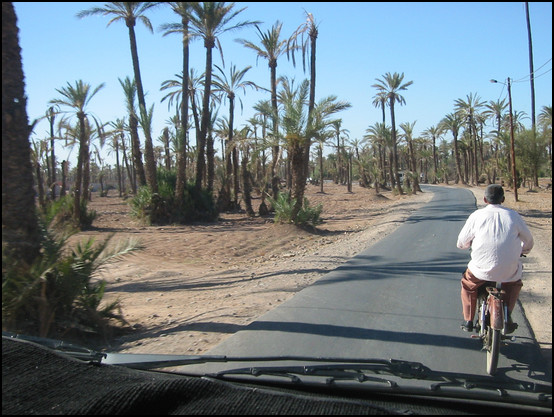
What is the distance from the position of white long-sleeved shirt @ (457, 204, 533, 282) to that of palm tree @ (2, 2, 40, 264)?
485cm

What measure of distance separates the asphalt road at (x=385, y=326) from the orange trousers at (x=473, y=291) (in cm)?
47

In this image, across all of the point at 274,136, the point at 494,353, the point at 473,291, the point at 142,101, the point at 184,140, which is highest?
the point at 142,101

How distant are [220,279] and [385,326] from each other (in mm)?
5363

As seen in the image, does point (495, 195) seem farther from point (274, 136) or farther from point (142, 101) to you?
point (142, 101)

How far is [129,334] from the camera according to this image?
636 centimetres

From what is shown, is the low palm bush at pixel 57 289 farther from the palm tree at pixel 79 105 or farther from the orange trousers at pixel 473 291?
the palm tree at pixel 79 105

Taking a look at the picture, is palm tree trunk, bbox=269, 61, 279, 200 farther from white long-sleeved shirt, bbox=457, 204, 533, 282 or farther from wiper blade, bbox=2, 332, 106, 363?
wiper blade, bbox=2, 332, 106, 363

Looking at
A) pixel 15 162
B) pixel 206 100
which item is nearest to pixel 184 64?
pixel 206 100

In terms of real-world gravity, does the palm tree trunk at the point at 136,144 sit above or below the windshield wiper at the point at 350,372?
above

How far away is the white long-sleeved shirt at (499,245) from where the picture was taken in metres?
4.62

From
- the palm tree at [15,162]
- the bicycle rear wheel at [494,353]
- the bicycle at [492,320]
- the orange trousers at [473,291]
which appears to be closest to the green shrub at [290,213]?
the palm tree at [15,162]

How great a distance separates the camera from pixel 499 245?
15.2 feet

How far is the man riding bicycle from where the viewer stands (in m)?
4.63

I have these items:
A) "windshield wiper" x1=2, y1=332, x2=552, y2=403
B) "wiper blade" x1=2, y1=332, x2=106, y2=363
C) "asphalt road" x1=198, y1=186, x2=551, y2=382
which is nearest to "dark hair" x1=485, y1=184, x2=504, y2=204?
"asphalt road" x1=198, y1=186, x2=551, y2=382
